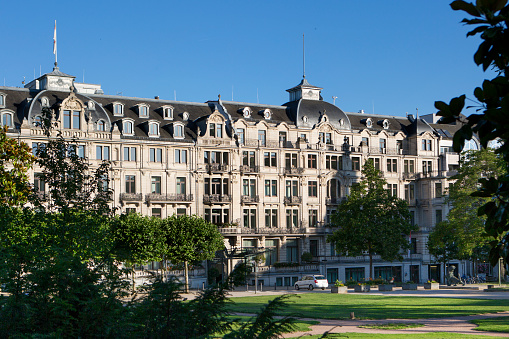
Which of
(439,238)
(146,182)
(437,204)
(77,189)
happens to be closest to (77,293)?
(77,189)

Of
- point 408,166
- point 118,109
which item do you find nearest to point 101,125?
point 118,109

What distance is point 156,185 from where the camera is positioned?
78.2 m

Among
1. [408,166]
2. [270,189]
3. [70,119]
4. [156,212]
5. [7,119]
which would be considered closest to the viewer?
[7,119]

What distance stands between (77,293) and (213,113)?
71.2 metres

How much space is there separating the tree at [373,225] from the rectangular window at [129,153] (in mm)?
23287

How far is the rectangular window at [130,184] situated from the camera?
76.4 m

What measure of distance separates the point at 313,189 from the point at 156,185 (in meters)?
21.1

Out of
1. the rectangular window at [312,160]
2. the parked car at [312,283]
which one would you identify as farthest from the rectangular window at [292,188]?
the parked car at [312,283]

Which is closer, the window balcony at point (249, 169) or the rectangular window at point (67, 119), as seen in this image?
the rectangular window at point (67, 119)

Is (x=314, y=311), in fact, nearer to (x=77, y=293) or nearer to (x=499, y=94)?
(x=77, y=293)

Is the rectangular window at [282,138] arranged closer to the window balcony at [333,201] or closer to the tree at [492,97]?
the window balcony at [333,201]

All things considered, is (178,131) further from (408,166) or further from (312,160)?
(408,166)

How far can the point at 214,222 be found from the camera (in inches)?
3179

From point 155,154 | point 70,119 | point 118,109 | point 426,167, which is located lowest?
point 426,167
